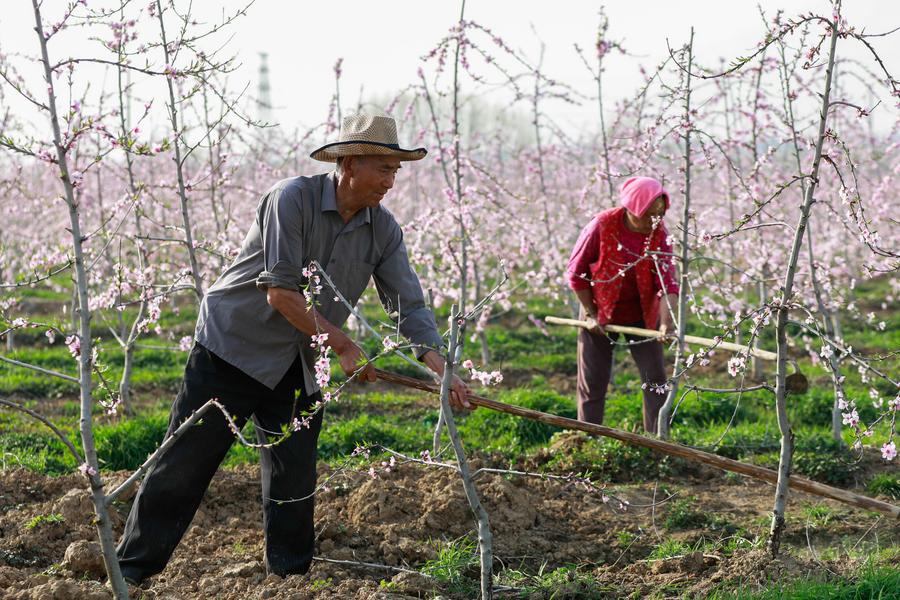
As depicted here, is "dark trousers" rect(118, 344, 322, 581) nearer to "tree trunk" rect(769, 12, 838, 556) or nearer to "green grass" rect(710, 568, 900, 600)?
"green grass" rect(710, 568, 900, 600)

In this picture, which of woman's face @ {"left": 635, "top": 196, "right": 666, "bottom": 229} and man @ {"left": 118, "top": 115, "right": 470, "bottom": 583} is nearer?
man @ {"left": 118, "top": 115, "right": 470, "bottom": 583}

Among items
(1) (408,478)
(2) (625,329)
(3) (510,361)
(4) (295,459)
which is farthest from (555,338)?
(4) (295,459)

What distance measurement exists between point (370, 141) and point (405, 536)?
1899 mm

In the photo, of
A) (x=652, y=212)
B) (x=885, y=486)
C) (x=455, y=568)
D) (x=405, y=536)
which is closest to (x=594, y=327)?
(x=652, y=212)

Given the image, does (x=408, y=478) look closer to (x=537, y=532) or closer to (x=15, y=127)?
(x=537, y=532)

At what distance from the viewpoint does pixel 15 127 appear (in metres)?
6.79

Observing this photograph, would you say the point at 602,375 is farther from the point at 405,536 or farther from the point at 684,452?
→ the point at 684,452

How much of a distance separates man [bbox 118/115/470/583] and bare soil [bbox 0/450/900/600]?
258 millimetres

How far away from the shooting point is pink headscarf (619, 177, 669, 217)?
5508 millimetres

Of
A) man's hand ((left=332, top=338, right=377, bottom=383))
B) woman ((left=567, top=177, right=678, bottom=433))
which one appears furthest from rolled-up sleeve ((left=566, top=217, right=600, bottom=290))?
man's hand ((left=332, top=338, right=377, bottom=383))

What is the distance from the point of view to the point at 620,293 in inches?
Answer: 236

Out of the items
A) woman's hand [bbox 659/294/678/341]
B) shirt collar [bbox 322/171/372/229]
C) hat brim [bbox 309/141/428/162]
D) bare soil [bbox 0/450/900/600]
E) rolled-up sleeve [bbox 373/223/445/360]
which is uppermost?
hat brim [bbox 309/141/428/162]

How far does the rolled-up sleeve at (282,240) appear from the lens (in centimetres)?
348

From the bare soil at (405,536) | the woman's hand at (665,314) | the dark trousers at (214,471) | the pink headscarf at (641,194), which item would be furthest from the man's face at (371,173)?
the woman's hand at (665,314)
